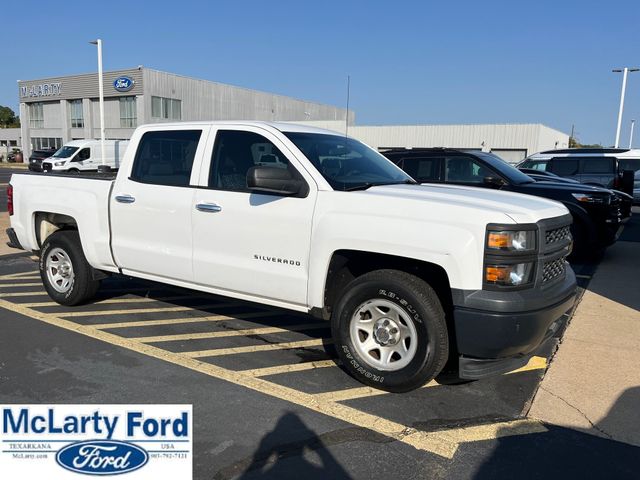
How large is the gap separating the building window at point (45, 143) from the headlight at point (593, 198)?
54.2m

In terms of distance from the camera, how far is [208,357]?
4523 mm

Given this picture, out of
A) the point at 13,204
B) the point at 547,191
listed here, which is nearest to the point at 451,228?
the point at 13,204

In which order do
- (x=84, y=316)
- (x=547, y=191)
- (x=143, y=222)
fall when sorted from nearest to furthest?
(x=143, y=222), (x=84, y=316), (x=547, y=191)

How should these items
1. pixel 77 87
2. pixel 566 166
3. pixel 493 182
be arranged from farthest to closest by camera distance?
pixel 77 87, pixel 566 166, pixel 493 182

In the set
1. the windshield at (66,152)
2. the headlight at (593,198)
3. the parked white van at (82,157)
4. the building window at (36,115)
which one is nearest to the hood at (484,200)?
the headlight at (593,198)

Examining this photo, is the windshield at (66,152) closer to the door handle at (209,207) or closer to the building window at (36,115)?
the door handle at (209,207)

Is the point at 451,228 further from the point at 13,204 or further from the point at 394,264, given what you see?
the point at 13,204

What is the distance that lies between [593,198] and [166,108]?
4372 cm

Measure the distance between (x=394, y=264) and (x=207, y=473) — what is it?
74.1 inches

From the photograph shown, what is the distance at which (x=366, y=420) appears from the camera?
11.5 ft

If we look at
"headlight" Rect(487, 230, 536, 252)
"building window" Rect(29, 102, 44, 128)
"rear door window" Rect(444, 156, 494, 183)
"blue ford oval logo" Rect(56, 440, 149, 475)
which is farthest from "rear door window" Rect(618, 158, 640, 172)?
"building window" Rect(29, 102, 44, 128)

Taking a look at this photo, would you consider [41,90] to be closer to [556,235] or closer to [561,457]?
[556,235]

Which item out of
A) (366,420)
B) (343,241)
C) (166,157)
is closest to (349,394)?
(366,420)

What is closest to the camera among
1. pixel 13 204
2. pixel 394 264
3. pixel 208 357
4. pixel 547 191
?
pixel 394 264
